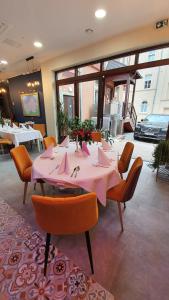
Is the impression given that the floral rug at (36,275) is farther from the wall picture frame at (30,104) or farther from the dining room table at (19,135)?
the wall picture frame at (30,104)

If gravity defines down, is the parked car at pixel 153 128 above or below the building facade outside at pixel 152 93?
below

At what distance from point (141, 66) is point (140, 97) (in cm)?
798

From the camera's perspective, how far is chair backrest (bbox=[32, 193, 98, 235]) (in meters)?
0.93

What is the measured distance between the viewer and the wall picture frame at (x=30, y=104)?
19.1 feet

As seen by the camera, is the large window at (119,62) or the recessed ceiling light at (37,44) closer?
the large window at (119,62)

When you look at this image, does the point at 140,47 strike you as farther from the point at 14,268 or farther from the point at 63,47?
the point at 14,268

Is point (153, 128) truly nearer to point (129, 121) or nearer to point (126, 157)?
point (129, 121)

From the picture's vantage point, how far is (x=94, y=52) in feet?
12.1

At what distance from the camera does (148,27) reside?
9.32ft

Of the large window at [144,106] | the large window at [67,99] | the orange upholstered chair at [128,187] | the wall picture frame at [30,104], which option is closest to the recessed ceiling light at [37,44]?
the large window at [67,99]

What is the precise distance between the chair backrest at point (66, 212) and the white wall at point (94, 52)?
350cm

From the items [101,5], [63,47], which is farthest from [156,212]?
[63,47]

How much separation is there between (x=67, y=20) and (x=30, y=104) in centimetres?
407

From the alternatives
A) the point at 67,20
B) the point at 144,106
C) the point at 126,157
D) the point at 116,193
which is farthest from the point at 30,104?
the point at 144,106
